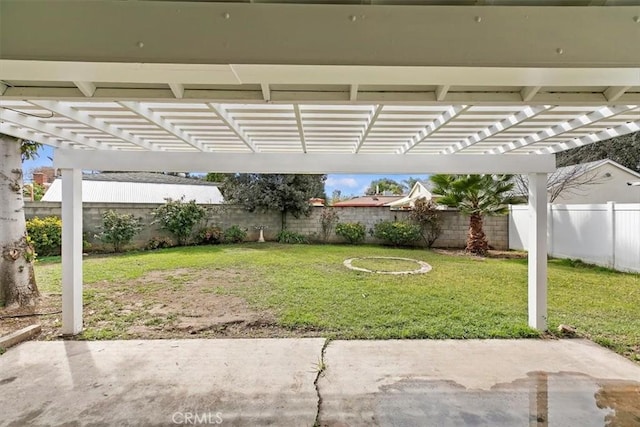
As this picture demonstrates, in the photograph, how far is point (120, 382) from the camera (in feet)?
11.1

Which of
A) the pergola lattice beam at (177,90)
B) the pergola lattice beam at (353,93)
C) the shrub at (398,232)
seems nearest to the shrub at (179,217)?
the shrub at (398,232)

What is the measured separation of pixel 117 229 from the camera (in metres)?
10.9

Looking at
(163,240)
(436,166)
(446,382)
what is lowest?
(446,382)

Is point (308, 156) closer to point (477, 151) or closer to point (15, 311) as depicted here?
point (477, 151)

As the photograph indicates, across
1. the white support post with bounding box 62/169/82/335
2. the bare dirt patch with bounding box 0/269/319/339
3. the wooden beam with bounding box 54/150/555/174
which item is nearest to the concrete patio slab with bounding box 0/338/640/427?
the bare dirt patch with bounding box 0/269/319/339

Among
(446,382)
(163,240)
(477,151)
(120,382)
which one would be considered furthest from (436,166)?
(163,240)

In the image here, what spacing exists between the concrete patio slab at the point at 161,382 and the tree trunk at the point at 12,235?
1.54 meters

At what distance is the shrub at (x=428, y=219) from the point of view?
12.6 meters

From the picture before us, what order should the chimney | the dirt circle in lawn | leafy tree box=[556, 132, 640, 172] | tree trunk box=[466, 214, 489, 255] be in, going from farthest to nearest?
the chimney → leafy tree box=[556, 132, 640, 172] → tree trunk box=[466, 214, 489, 255] → the dirt circle in lawn

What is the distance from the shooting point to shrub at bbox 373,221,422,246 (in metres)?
12.5

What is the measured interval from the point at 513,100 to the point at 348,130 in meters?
1.84

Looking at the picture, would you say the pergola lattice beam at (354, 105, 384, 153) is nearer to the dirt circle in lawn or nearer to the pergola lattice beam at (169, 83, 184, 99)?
the pergola lattice beam at (169, 83, 184, 99)

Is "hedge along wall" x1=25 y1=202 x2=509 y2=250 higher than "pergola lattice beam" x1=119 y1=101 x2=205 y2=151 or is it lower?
lower

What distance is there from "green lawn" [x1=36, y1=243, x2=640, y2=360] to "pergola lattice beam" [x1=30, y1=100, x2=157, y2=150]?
3.39 meters
